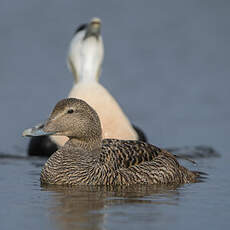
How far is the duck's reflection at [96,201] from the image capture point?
6.54m

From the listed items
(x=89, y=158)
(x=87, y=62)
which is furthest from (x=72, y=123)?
(x=87, y=62)

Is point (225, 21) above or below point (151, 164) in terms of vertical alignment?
above

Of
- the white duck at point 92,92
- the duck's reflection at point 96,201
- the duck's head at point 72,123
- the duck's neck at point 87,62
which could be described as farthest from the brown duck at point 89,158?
the duck's neck at point 87,62

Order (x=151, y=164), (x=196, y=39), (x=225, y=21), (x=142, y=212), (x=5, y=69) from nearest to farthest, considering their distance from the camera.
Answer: (x=142, y=212) → (x=151, y=164) → (x=5, y=69) → (x=196, y=39) → (x=225, y=21)

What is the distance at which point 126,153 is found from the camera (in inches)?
340

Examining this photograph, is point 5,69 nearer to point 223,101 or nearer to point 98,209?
point 223,101

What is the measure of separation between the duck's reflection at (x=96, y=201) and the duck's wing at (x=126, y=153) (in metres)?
0.30

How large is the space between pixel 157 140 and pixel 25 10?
29.7 feet

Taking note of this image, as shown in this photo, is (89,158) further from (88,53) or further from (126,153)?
(88,53)

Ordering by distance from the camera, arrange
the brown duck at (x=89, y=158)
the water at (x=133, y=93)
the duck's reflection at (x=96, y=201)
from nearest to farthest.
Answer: the duck's reflection at (x=96, y=201)
the water at (x=133, y=93)
the brown duck at (x=89, y=158)

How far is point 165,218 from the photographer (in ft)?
22.0

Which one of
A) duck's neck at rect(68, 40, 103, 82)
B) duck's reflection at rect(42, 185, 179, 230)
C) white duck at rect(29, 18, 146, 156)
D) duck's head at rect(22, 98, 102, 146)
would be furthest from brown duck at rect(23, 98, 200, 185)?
duck's neck at rect(68, 40, 103, 82)

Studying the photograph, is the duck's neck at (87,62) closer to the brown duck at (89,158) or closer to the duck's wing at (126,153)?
the duck's wing at (126,153)

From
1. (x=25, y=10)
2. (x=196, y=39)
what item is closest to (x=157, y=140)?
(x=196, y=39)
